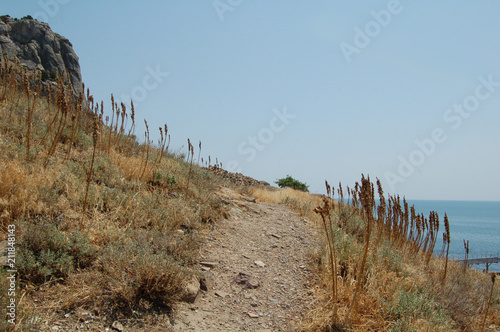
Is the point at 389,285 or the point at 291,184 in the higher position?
the point at 291,184

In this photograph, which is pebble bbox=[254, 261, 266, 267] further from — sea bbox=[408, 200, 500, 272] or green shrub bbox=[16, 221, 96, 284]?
sea bbox=[408, 200, 500, 272]

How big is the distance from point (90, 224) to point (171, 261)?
139 cm

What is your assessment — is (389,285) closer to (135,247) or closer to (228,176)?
(135,247)

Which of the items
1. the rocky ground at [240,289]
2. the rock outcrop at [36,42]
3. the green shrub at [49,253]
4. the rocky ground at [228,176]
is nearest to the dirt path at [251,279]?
the rocky ground at [240,289]

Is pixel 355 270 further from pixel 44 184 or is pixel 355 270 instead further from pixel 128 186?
pixel 44 184

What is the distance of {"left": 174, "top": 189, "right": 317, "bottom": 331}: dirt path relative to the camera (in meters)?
3.50

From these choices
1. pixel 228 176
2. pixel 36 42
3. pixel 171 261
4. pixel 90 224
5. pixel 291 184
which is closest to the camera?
pixel 171 261

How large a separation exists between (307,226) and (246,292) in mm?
3893

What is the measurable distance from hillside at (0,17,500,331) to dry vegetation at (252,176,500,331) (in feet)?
0.08

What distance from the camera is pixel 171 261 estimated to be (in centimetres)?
373

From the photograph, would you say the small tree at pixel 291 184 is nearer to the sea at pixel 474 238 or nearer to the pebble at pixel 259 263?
the sea at pixel 474 238

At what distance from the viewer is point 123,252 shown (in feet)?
11.7

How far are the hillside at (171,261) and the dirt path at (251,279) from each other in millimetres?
21

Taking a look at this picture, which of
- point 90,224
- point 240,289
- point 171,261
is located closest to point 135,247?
point 171,261
